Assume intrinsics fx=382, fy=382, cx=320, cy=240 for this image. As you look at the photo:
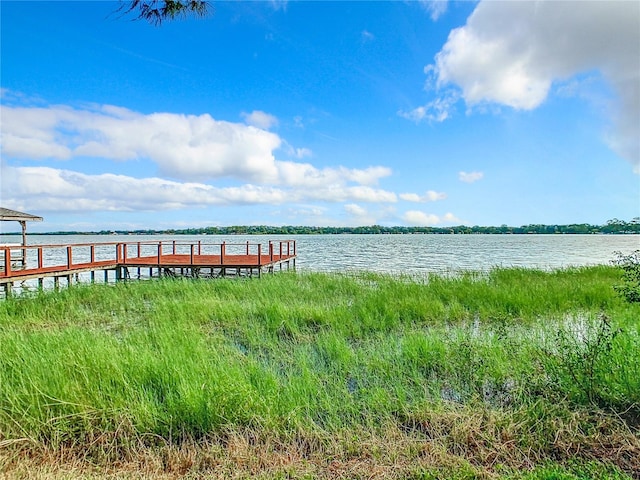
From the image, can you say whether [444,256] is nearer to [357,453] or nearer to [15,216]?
[15,216]

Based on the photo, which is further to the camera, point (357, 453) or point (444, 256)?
point (444, 256)

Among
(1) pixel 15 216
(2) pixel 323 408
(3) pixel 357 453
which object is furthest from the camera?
(1) pixel 15 216

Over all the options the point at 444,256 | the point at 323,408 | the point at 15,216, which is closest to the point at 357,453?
the point at 323,408

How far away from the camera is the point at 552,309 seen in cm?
1099

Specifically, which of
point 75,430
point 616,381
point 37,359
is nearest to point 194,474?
point 75,430

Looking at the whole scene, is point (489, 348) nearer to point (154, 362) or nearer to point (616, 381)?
point (616, 381)

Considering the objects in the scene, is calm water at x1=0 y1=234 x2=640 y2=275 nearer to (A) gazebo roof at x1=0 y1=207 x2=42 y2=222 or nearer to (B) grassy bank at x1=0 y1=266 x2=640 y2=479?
(B) grassy bank at x1=0 y1=266 x2=640 y2=479

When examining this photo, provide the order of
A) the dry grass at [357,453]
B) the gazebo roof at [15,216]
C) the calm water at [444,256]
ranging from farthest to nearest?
1. the calm water at [444,256]
2. the gazebo roof at [15,216]
3. the dry grass at [357,453]

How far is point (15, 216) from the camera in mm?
18734

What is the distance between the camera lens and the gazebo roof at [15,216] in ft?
59.7

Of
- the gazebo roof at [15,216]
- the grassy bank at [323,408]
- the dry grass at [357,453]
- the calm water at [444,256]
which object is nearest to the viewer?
the dry grass at [357,453]

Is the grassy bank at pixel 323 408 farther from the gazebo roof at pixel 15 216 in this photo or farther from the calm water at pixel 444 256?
the gazebo roof at pixel 15 216

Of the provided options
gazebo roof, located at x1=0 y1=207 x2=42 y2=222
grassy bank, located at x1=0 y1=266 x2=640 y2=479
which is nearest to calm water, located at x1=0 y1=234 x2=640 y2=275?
grassy bank, located at x1=0 y1=266 x2=640 y2=479

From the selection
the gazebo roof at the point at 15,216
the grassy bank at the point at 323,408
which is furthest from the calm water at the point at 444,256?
the gazebo roof at the point at 15,216
